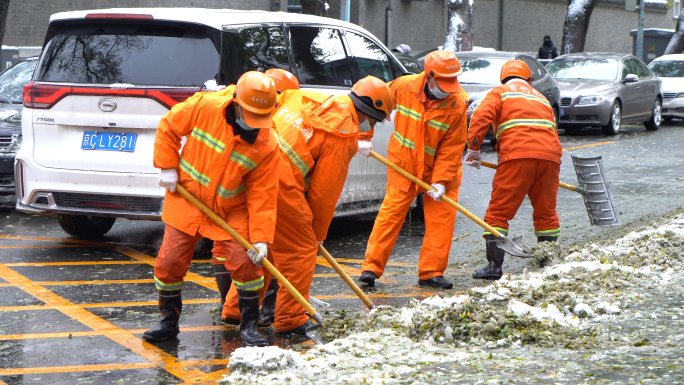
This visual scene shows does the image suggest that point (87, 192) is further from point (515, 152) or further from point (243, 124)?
point (515, 152)

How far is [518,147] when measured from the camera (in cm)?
680

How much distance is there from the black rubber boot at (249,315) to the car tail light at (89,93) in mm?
2099

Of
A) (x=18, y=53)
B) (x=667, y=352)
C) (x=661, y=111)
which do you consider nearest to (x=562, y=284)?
(x=667, y=352)

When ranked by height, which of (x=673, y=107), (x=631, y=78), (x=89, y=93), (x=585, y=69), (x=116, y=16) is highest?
(x=116, y=16)

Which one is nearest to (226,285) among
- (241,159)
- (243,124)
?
(241,159)

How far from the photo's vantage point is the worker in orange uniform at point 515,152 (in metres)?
6.82

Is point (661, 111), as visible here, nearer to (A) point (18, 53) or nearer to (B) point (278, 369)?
(A) point (18, 53)

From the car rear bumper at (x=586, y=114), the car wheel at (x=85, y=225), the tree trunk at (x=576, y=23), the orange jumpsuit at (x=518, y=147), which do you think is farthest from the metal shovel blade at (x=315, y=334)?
the tree trunk at (x=576, y=23)

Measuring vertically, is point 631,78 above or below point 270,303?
above

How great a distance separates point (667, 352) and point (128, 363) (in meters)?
2.71

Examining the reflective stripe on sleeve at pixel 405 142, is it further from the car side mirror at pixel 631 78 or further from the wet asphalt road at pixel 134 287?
the car side mirror at pixel 631 78

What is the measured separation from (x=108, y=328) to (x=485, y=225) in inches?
116

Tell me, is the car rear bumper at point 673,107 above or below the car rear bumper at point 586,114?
below

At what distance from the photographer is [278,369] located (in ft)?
14.0
